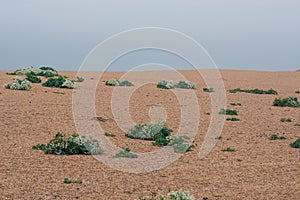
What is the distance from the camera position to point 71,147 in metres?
13.8

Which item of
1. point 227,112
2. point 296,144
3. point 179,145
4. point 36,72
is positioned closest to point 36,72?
point 36,72

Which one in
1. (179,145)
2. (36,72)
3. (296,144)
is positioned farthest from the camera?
(36,72)

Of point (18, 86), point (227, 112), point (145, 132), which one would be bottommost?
point (145, 132)

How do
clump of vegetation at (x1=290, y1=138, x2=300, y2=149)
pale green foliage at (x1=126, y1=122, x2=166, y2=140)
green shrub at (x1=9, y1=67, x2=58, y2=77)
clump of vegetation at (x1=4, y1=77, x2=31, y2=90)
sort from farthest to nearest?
green shrub at (x1=9, y1=67, x2=58, y2=77)
clump of vegetation at (x1=4, y1=77, x2=31, y2=90)
pale green foliage at (x1=126, y1=122, x2=166, y2=140)
clump of vegetation at (x1=290, y1=138, x2=300, y2=149)

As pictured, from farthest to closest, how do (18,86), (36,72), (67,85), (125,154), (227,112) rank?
(36,72) → (67,85) → (18,86) → (227,112) → (125,154)

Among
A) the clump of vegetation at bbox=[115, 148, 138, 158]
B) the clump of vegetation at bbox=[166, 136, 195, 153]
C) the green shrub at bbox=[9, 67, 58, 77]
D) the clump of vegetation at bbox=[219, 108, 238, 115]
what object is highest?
the green shrub at bbox=[9, 67, 58, 77]

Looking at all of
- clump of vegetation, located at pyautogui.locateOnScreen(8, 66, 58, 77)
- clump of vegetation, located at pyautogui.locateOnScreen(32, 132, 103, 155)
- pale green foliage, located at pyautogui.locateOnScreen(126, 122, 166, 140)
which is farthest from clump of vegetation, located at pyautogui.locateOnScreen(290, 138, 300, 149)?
clump of vegetation, located at pyautogui.locateOnScreen(8, 66, 58, 77)

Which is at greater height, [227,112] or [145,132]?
[227,112]

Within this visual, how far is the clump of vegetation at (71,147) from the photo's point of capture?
13.7 meters

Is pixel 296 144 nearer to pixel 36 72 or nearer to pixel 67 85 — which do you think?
pixel 67 85

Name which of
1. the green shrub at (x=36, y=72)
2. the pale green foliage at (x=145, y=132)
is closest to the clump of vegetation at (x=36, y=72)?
the green shrub at (x=36, y=72)

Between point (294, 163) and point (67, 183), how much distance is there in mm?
6490

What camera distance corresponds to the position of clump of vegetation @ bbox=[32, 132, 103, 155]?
44.8 ft

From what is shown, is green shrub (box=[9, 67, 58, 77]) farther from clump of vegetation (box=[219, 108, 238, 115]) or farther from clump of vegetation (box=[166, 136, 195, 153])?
clump of vegetation (box=[166, 136, 195, 153])
